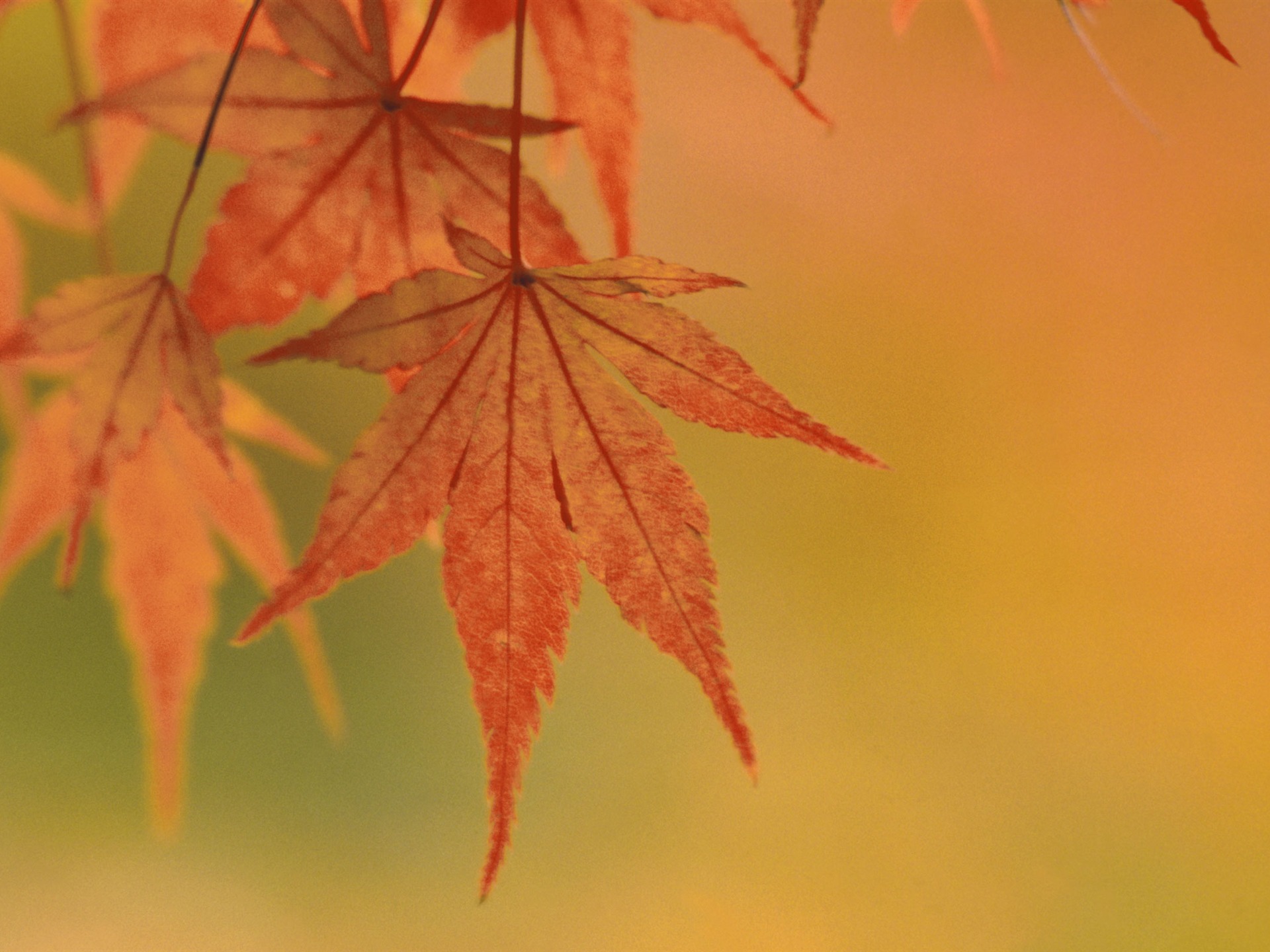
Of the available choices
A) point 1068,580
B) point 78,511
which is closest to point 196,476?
point 78,511

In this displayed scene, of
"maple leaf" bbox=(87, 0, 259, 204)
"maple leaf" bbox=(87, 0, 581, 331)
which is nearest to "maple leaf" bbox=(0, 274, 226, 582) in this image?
"maple leaf" bbox=(87, 0, 581, 331)

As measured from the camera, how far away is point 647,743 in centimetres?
145

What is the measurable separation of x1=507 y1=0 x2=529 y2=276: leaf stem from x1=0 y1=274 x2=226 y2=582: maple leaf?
0.30ft

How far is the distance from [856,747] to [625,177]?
124cm

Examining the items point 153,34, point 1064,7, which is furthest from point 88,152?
point 1064,7

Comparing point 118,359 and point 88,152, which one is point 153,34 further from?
point 118,359

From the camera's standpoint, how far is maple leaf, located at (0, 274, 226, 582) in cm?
26

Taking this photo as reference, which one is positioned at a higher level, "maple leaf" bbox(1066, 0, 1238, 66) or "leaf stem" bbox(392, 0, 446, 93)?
"leaf stem" bbox(392, 0, 446, 93)

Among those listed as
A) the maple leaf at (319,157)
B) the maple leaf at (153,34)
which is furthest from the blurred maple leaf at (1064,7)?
the maple leaf at (153,34)

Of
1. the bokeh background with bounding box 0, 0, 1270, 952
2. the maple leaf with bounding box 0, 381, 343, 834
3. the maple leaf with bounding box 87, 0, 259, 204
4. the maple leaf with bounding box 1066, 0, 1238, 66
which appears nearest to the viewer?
the maple leaf with bounding box 1066, 0, 1238, 66

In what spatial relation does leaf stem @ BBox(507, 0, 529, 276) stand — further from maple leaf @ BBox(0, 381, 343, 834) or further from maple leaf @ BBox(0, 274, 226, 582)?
maple leaf @ BBox(0, 381, 343, 834)

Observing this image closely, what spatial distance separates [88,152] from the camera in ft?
1.33

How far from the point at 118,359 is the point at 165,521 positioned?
28 centimetres

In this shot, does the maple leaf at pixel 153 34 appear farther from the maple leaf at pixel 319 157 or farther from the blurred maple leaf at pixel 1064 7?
the blurred maple leaf at pixel 1064 7
